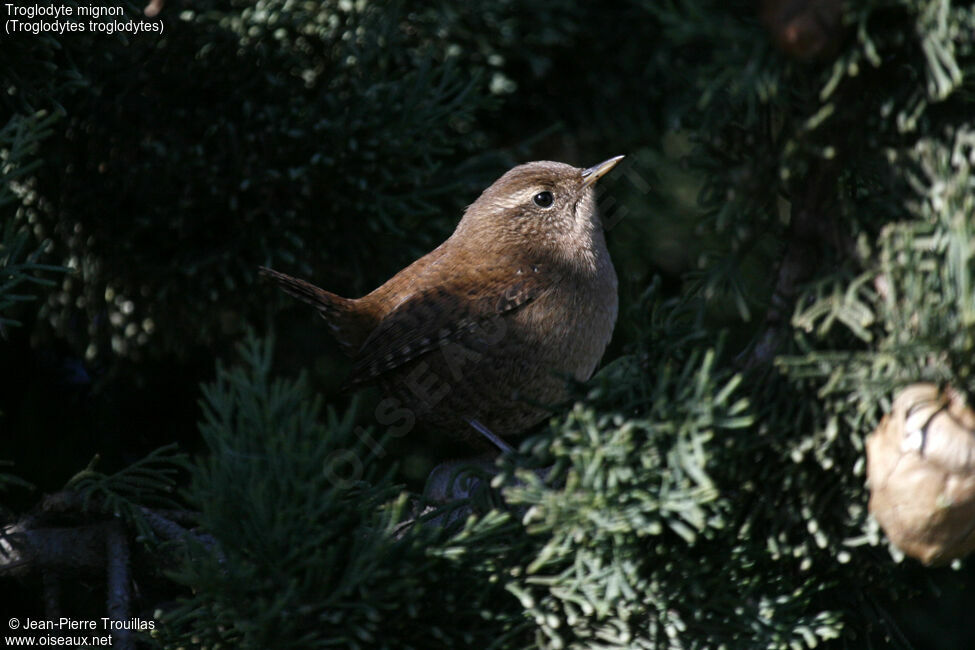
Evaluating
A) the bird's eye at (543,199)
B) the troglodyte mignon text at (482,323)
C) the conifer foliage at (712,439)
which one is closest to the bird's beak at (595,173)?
the troglodyte mignon text at (482,323)

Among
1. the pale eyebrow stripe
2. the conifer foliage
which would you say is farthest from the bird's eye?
the conifer foliage

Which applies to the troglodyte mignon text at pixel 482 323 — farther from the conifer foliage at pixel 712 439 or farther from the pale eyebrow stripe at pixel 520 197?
the conifer foliage at pixel 712 439

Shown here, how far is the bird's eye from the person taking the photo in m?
2.38

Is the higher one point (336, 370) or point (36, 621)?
point (336, 370)

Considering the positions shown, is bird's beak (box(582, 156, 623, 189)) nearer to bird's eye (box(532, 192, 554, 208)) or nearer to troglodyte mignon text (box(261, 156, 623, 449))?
troglodyte mignon text (box(261, 156, 623, 449))

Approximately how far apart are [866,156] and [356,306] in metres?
1.37

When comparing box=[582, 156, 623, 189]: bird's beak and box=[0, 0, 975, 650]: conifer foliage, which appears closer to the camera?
box=[0, 0, 975, 650]: conifer foliage

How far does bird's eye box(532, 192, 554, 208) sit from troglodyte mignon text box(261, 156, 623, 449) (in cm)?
9

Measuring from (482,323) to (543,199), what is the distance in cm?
46

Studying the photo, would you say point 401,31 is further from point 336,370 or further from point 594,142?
point 336,370

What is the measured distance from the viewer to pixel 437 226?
210 cm

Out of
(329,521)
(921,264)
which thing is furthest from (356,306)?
(921,264)

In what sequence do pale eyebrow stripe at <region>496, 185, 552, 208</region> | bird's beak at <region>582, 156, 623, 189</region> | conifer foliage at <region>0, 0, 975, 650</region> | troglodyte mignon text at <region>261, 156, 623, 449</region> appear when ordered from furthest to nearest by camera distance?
pale eyebrow stripe at <region>496, 185, 552, 208</region>
bird's beak at <region>582, 156, 623, 189</region>
troglodyte mignon text at <region>261, 156, 623, 449</region>
conifer foliage at <region>0, 0, 975, 650</region>

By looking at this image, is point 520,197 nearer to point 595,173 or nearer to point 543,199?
point 543,199
